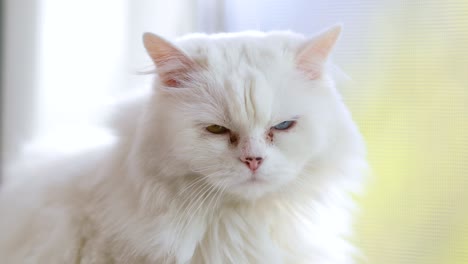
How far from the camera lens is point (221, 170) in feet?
3.59

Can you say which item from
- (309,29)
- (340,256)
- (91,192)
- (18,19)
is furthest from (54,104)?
(340,256)

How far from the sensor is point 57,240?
50.0 inches

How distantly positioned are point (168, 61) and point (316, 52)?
0.32m

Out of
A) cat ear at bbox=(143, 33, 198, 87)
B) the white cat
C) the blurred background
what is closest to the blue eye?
the white cat

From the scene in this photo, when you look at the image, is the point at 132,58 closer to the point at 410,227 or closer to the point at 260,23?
the point at 260,23

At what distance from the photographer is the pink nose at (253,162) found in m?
1.06

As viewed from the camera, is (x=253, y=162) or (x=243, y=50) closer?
(x=253, y=162)

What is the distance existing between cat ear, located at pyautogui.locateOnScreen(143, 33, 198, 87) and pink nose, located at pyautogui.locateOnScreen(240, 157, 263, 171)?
0.80ft

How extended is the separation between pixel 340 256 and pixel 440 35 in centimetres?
58

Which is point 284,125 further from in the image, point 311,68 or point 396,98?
point 396,98

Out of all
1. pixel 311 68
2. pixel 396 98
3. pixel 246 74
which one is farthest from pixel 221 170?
pixel 396 98

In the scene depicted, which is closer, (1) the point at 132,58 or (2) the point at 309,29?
(2) the point at 309,29

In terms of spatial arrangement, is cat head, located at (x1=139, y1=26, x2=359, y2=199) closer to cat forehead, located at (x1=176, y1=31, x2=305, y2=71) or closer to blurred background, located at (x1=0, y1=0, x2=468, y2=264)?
cat forehead, located at (x1=176, y1=31, x2=305, y2=71)

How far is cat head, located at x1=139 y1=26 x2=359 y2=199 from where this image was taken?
1097 millimetres
